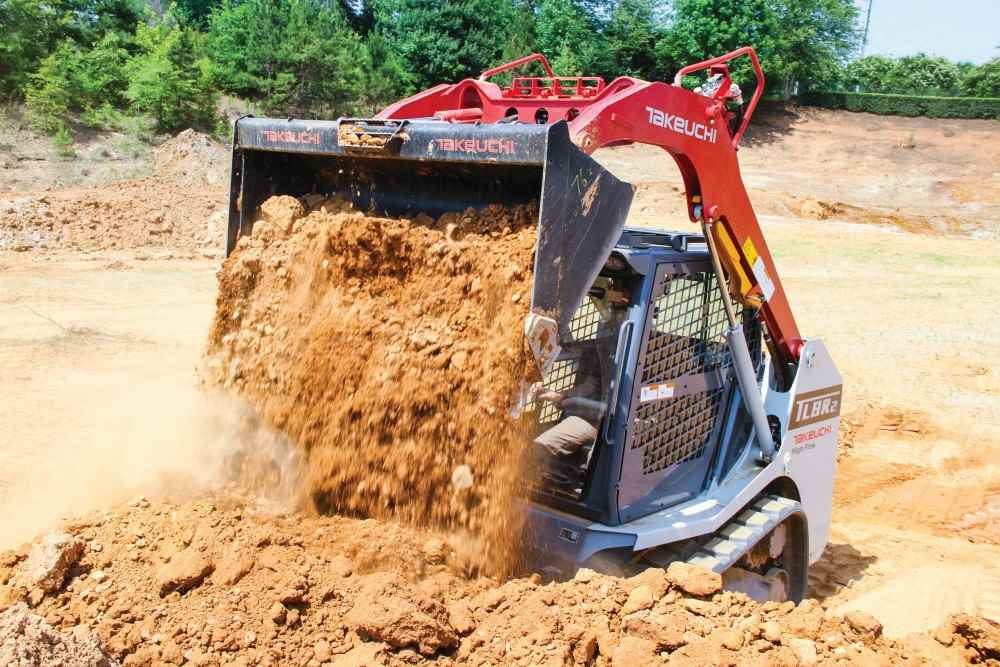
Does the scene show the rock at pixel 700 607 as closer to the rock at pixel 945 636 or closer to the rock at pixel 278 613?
the rock at pixel 945 636

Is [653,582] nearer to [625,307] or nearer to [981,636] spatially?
[625,307]

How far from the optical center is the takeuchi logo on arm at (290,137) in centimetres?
405

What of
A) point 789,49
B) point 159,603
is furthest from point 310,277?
point 789,49

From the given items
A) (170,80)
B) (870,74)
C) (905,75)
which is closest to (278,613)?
(170,80)

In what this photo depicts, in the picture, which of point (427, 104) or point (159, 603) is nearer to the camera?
point (159, 603)

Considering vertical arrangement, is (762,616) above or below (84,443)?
above

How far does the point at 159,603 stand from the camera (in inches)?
130

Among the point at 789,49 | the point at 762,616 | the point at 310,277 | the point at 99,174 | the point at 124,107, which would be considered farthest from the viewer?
the point at 789,49

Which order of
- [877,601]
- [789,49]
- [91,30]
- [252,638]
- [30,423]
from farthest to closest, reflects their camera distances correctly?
[789,49]
[91,30]
[30,423]
[877,601]
[252,638]

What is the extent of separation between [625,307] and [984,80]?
48567 mm

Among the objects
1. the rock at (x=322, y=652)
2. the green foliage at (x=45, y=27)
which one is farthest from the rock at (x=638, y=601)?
the green foliage at (x=45, y=27)

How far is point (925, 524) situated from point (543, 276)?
574 cm

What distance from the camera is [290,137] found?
13.5ft

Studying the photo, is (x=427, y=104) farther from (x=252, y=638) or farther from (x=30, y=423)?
(x=30, y=423)
